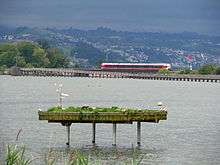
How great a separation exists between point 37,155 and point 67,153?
2111 millimetres

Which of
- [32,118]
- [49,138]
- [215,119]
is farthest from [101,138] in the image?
[215,119]

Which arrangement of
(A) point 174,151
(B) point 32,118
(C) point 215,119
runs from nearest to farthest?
1. (A) point 174,151
2. (B) point 32,118
3. (C) point 215,119

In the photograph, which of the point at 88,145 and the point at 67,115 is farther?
the point at 88,145

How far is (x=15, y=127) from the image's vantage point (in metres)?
63.2

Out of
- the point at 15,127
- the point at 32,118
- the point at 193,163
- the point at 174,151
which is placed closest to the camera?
the point at 193,163

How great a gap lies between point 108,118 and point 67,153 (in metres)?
3.04

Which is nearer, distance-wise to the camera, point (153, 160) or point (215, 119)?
point (153, 160)

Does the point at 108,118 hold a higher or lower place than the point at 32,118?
higher

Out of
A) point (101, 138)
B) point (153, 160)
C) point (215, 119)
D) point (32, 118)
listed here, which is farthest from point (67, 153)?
point (215, 119)

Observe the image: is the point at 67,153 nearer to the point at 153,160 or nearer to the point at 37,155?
the point at 37,155

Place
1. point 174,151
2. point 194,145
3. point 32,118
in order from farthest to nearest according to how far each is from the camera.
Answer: point 32,118
point 194,145
point 174,151

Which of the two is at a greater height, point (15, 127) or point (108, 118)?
point (108, 118)

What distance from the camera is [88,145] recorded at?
158ft

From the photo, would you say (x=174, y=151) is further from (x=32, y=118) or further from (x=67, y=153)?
(x=32, y=118)
